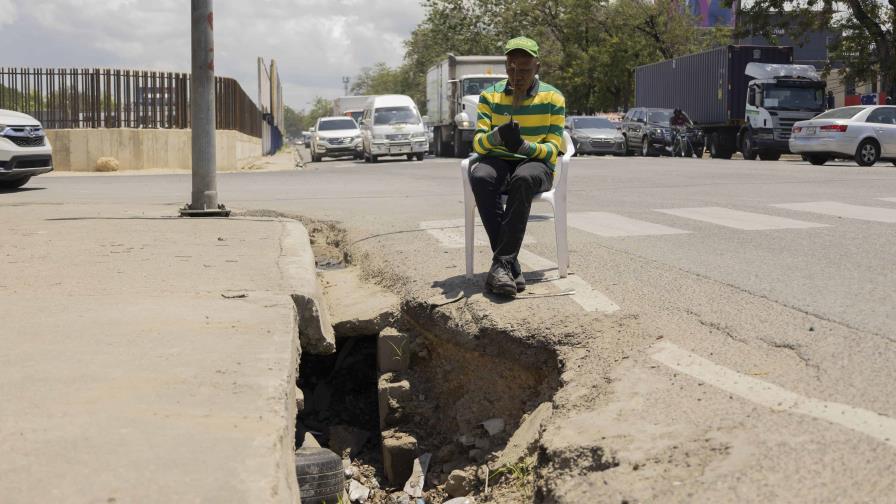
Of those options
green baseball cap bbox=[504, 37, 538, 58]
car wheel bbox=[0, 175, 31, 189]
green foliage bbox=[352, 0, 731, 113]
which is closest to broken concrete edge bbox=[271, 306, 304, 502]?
green baseball cap bbox=[504, 37, 538, 58]

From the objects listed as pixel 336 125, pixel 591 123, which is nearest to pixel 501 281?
pixel 591 123

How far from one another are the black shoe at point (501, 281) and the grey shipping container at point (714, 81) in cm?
2885

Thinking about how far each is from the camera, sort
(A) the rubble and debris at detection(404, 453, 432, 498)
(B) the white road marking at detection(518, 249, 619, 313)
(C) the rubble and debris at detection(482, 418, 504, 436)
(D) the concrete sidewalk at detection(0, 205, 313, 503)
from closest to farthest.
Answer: (D) the concrete sidewalk at detection(0, 205, 313, 503) → (C) the rubble and debris at detection(482, 418, 504, 436) → (A) the rubble and debris at detection(404, 453, 432, 498) → (B) the white road marking at detection(518, 249, 619, 313)

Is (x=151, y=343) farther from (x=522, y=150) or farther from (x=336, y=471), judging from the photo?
(x=522, y=150)

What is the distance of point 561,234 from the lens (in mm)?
6234

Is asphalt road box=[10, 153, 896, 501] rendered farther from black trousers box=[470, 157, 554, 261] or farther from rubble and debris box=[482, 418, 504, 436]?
rubble and debris box=[482, 418, 504, 436]

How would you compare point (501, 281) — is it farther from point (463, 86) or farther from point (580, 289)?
point (463, 86)

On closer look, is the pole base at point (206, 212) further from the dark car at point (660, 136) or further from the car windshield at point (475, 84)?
the dark car at point (660, 136)

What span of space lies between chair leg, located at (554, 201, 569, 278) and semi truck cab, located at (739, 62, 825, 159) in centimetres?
2546

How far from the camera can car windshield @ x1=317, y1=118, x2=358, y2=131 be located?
38688mm

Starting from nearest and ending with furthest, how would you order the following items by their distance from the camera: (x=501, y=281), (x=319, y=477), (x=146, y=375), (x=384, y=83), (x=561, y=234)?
(x=146, y=375) < (x=319, y=477) < (x=501, y=281) < (x=561, y=234) < (x=384, y=83)

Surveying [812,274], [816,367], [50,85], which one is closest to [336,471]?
[816,367]

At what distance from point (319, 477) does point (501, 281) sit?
162 centimetres

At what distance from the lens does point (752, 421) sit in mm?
3488
